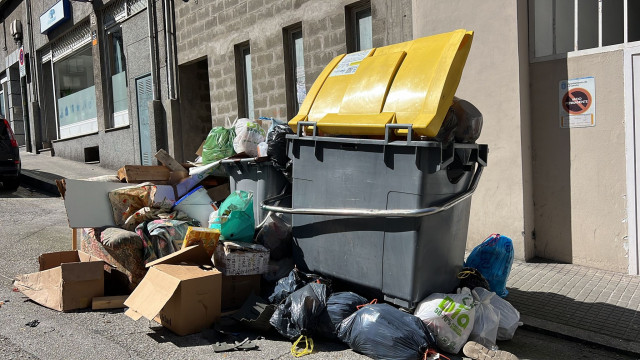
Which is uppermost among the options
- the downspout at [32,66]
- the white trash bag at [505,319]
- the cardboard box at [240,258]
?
the downspout at [32,66]

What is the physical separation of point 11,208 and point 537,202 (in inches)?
308

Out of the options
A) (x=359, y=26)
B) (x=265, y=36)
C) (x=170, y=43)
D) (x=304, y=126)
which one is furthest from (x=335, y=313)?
(x=170, y=43)

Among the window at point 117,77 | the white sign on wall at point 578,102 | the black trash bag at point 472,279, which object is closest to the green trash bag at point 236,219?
the black trash bag at point 472,279

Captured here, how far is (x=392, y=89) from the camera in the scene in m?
3.57

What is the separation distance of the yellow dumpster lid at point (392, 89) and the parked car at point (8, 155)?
8473 millimetres

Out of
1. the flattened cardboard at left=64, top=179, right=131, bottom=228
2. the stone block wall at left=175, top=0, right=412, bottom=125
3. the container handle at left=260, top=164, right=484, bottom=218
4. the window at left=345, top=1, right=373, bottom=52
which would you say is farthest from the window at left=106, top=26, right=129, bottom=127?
the container handle at left=260, top=164, right=484, bottom=218

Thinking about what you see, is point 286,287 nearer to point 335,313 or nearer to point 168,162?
point 335,313

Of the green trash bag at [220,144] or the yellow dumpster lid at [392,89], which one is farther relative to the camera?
the green trash bag at [220,144]

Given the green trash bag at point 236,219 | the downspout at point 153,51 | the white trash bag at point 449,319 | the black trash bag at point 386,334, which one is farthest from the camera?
the downspout at point 153,51

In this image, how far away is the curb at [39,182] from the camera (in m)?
10.7

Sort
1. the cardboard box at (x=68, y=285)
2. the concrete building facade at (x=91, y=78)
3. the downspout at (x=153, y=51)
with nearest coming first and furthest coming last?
the cardboard box at (x=68, y=285)
the downspout at (x=153, y=51)
the concrete building facade at (x=91, y=78)

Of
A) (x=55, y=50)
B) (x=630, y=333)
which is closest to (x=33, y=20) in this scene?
(x=55, y=50)

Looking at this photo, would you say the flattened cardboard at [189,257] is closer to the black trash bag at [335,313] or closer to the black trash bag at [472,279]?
the black trash bag at [335,313]

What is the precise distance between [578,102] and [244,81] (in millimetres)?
5595
